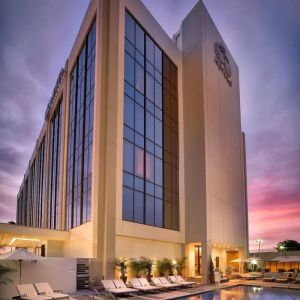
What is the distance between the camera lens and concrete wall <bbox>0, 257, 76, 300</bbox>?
1625cm

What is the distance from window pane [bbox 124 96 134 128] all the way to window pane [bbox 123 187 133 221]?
453 centimetres

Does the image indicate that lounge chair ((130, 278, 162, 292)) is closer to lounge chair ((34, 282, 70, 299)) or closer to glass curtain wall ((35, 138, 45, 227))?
lounge chair ((34, 282, 70, 299))

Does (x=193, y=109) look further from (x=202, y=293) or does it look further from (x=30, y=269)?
(x=30, y=269)

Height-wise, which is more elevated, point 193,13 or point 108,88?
point 193,13

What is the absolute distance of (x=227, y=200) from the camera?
112ft

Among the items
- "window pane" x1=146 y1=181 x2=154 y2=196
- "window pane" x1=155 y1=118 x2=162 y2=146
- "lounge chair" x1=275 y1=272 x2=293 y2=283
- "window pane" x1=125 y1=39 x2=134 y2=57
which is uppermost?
"window pane" x1=125 y1=39 x2=134 y2=57

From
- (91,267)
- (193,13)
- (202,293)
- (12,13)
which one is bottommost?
(202,293)

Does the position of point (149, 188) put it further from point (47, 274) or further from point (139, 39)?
point (139, 39)

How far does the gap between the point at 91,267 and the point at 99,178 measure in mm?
5095

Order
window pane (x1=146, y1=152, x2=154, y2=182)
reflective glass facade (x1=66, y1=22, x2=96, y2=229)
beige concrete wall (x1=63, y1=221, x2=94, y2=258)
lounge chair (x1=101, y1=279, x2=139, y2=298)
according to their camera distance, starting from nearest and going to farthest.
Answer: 1. lounge chair (x1=101, y1=279, x2=139, y2=298)
2. beige concrete wall (x1=63, y1=221, x2=94, y2=258)
3. reflective glass facade (x1=66, y1=22, x2=96, y2=229)
4. window pane (x1=146, y1=152, x2=154, y2=182)

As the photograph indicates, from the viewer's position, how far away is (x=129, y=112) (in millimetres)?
25156

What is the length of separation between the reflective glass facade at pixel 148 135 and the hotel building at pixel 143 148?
8cm

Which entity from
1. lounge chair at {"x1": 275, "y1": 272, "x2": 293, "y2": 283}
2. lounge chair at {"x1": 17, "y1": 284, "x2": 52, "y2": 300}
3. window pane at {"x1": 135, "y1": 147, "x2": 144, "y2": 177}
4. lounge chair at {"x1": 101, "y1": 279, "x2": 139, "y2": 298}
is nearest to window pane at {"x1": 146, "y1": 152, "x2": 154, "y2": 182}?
window pane at {"x1": 135, "y1": 147, "x2": 144, "y2": 177}

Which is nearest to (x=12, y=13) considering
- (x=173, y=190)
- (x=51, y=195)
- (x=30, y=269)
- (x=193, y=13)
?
(x=30, y=269)
